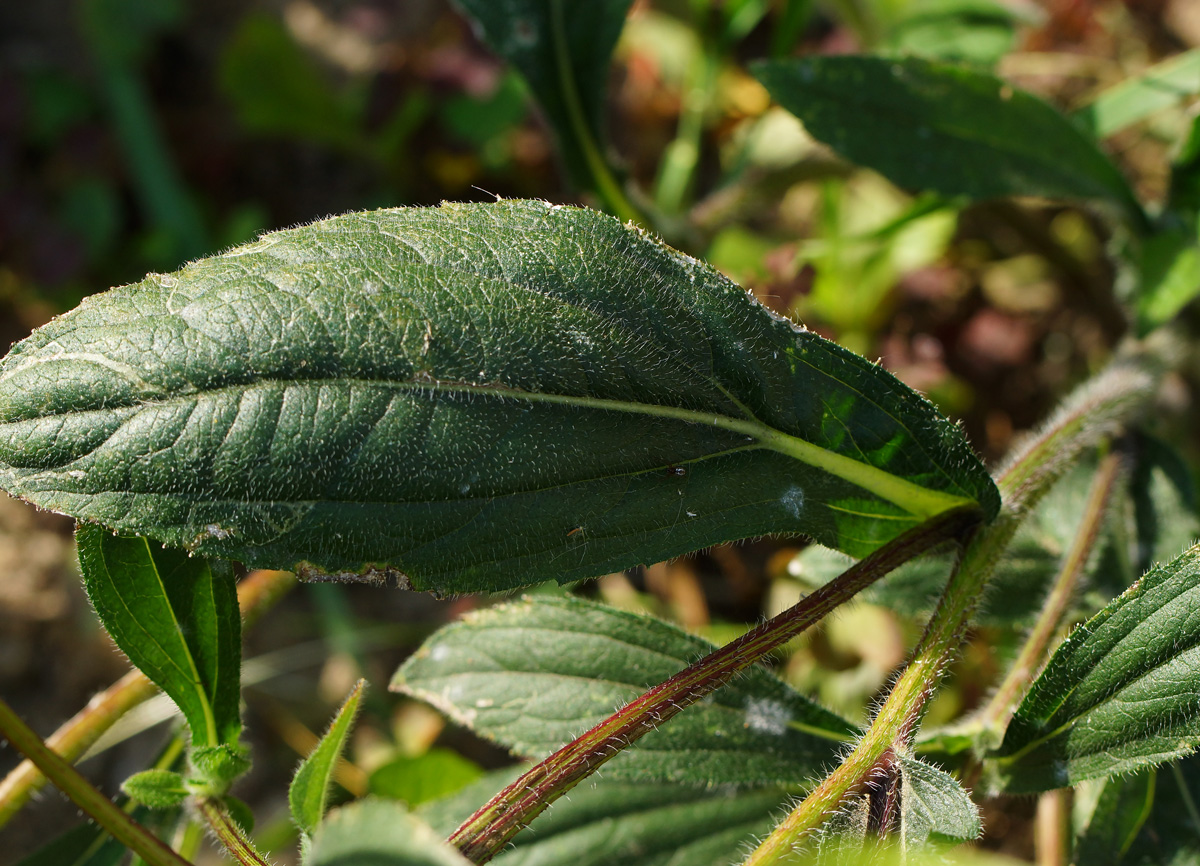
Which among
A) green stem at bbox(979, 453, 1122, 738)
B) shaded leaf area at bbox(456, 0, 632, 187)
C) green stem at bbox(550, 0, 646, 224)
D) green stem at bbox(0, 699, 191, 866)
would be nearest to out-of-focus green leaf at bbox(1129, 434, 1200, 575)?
green stem at bbox(979, 453, 1122, 738)

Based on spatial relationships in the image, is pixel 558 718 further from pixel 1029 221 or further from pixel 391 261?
pixel 1029 221

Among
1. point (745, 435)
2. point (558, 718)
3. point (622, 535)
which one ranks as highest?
point (745, 435)

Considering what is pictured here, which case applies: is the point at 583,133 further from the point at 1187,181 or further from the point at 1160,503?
the point at 1160,503

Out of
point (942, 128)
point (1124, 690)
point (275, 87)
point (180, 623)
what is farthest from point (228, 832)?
point (275, 87)

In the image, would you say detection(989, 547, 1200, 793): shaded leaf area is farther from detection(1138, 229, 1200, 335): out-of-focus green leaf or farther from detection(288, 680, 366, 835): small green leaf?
detection(288, 680, 366, 835): small green leaf

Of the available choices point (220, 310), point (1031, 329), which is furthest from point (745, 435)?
point (1031, 329)

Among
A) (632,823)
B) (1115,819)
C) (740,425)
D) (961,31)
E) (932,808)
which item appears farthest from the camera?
(961,31)
